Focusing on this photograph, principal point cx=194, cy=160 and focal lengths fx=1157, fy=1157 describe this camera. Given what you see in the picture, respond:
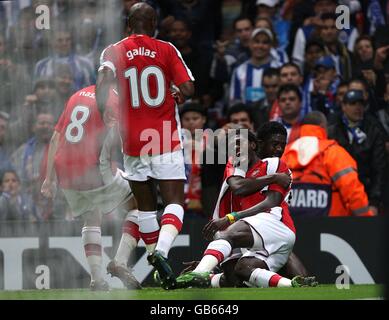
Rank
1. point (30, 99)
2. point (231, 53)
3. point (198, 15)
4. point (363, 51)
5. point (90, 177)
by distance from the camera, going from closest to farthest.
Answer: point (90, 177)
point (30, 99)
point (363, 51)
point (231, 53)
point (198, 15)

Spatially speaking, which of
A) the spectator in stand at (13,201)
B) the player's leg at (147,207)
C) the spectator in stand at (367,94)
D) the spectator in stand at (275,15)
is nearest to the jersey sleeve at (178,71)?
the player's leg at (147,207)

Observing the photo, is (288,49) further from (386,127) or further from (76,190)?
(76,190)

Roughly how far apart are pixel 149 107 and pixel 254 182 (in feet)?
3.31

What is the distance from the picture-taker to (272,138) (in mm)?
9227

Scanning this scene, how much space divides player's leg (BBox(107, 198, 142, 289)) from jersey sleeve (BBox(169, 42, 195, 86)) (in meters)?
1.34

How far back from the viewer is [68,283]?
11.2 meters

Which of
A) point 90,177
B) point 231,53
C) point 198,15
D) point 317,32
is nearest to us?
point 90,177

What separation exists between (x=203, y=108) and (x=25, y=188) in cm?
230

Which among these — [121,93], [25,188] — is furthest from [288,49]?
[121,93]

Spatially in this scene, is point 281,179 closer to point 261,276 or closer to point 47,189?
point 261,276

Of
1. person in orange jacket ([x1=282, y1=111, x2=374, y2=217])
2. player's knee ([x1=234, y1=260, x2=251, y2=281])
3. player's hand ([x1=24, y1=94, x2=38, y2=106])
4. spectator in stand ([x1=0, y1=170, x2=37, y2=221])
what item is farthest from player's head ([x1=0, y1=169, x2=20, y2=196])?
player's knee ([x1=234, y1=260, x2=251, y2=281])

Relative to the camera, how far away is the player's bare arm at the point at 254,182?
9.02m

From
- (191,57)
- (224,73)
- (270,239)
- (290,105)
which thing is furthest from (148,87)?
(224,73)

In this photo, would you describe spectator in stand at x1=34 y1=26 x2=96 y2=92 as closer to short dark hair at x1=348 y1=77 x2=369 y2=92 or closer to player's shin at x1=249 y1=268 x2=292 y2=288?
player's shin at x1=249 y1=268 x2=292 y2=288
